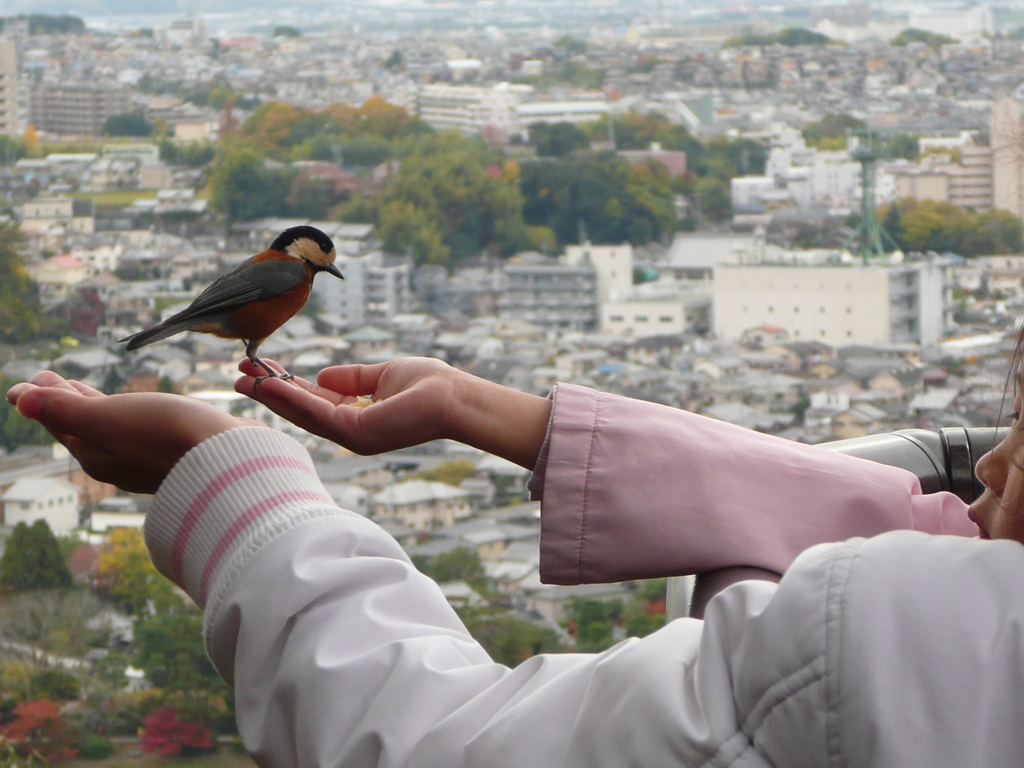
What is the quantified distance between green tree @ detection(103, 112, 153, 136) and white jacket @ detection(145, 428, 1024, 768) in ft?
19.1

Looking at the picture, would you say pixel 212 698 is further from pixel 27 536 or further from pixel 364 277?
pixel 364 277

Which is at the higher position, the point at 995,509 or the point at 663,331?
the point at 995,509

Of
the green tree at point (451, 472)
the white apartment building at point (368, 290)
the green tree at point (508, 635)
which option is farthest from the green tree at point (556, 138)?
the green tree at point (508, 635)

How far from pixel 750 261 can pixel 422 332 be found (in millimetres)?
1764

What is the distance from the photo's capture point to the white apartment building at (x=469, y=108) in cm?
788

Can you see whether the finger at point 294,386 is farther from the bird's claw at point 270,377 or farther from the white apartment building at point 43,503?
the white apartment building at point 43,503

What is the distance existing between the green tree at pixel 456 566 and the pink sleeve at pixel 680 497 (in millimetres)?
2997

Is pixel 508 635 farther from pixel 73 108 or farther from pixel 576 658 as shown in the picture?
pixel 73 108

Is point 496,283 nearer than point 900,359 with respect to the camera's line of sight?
No

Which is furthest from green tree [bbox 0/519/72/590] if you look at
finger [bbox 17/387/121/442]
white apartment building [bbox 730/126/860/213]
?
white apartment building [bbox 730/126/860/213]

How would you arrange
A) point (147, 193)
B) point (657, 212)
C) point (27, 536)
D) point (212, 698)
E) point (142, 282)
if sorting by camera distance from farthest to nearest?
point (657, 212) → point (147, 193) → point (142, 282) → point (27, 536) → point (212, 698)

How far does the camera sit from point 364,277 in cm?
461

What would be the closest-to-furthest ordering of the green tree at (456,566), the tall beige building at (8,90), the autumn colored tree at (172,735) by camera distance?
the autumn colored tree at (172,735) < the green tree at (456,566) < the tall beige building at (8,90)

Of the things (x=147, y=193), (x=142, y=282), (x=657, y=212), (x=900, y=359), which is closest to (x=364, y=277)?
(x=142, y=282)
